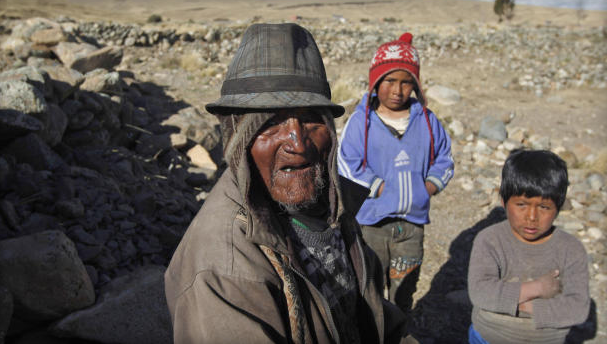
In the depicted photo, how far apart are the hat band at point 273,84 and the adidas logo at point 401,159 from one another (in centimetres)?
149

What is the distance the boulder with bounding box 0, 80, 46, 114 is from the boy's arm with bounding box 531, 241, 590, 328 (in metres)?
Result: 4.44

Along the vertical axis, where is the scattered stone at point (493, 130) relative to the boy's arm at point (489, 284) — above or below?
below

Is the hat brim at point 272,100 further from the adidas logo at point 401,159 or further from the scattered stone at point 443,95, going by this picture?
the scattered stone at point 443,95

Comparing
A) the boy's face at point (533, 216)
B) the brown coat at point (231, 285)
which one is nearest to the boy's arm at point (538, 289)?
the boy's face at point (533, 216)

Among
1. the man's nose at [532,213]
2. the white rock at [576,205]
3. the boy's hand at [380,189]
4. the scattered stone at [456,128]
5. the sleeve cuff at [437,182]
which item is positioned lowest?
the white rock at [576,205]

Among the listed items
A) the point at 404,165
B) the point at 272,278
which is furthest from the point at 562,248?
the point at 272,278

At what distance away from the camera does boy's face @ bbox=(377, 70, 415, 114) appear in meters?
2.82

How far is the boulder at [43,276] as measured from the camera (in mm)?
2389

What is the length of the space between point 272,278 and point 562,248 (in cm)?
173

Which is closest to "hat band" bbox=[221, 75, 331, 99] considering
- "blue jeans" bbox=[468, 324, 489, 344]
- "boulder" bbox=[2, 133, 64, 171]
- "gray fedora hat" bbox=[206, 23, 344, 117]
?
"gray fedora hat" bbox=[206, 23, 344, 117]

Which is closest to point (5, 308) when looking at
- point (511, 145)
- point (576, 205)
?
point (576, 205)

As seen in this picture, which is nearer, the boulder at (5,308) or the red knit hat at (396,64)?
the boulder at (5,308)

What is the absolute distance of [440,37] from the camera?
16250 mm

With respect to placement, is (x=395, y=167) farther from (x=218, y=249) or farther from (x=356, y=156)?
(x=218, y=249)
